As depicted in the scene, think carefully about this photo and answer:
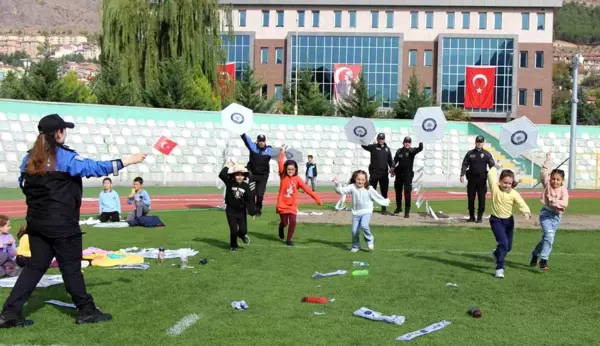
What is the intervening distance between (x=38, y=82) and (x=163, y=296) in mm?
34359

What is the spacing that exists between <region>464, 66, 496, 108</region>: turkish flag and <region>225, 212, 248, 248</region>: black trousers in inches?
2638

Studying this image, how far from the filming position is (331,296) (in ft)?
27.7

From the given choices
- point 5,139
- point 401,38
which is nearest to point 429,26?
point 401,38

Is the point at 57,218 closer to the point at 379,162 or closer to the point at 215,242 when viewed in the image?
the point at 215,242

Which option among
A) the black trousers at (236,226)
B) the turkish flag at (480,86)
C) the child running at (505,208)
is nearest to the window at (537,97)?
the turkish flag at (480,86)

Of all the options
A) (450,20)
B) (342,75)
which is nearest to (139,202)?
(342,75)

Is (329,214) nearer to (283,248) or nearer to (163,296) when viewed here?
(283,248)

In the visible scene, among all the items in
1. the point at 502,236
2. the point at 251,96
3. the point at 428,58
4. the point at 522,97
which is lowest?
the point at 502,236

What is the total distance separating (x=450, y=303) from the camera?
812 centimetres

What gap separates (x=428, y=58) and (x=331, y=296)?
72.4 meters

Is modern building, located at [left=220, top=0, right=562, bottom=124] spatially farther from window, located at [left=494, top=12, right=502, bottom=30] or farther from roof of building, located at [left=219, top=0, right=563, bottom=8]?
roof of building, located at [left=219, top=0, right=563, bottom=8]

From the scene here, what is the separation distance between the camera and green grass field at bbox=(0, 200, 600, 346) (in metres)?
6.66

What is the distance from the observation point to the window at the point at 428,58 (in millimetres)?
78125

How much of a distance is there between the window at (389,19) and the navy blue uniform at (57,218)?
73.9 meters
